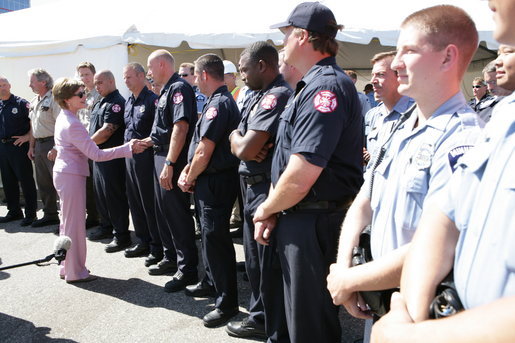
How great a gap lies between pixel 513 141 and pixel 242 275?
3.64 meters

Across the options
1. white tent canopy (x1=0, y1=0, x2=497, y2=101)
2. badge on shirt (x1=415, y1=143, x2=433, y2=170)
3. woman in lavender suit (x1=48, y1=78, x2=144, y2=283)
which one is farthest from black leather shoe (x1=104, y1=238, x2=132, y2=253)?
badge on shirt (x1=415, y1=143, x2=433, y2=170)

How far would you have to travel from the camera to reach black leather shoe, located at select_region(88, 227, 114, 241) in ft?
17.5

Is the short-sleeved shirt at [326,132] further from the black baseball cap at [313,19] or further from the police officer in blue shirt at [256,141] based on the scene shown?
the police officer in blue shirt at [256,141]

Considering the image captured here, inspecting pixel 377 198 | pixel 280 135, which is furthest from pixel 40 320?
pixel 377 198

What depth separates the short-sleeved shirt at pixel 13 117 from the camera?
6.19 metres

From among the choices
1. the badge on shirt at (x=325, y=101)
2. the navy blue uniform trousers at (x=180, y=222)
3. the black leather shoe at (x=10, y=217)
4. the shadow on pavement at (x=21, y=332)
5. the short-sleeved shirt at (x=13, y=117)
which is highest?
the badge on shirt at (x=325, y=101)

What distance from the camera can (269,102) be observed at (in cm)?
261

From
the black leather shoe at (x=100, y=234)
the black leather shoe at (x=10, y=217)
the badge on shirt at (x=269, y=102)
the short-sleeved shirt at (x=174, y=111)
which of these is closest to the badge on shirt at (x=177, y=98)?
the short-sleeved shirt at (x=174, y=111)

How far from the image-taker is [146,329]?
10.3 feet

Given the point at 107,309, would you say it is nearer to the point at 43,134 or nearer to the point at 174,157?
the point at 174,157

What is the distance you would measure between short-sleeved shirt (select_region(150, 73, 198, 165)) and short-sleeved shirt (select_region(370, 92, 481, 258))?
2565mm

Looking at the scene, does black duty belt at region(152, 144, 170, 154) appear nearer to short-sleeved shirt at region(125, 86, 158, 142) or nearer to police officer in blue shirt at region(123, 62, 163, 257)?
police officer in blue shirt at region(123, 62, 163, 257)

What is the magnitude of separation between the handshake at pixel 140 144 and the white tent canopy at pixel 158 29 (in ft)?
10.7

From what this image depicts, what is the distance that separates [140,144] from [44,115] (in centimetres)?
244
